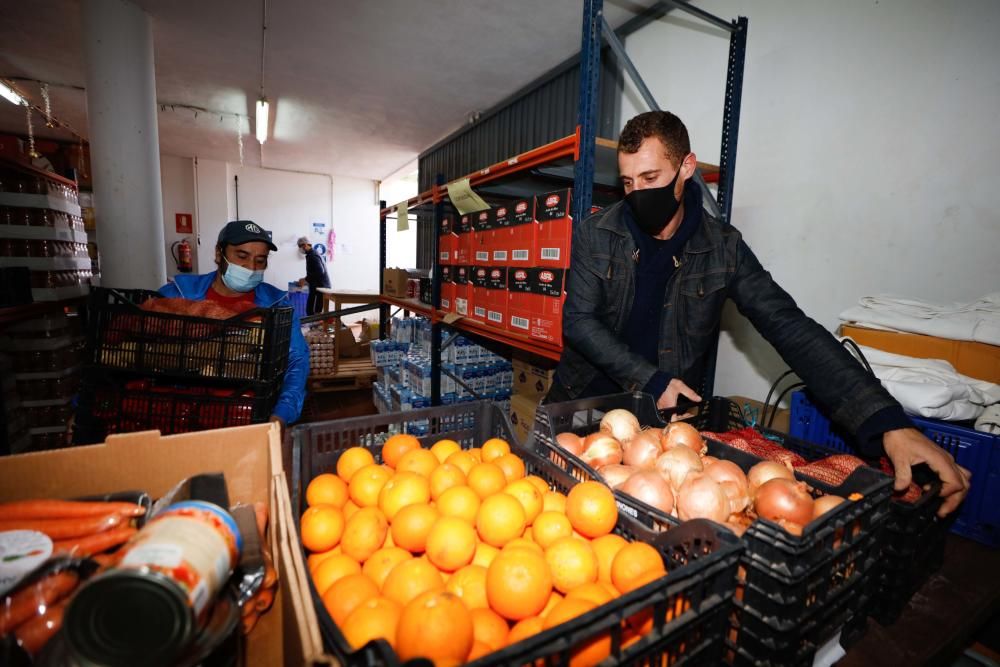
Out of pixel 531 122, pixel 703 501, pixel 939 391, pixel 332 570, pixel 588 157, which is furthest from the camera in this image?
pixel 531 122

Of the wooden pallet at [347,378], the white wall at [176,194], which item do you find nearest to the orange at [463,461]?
the wooden pallet at [347,378]

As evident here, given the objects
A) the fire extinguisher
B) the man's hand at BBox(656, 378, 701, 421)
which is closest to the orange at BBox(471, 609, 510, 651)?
the man's hand at BBox(656, 378, 701, 421)

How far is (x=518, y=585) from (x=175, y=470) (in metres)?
0.79

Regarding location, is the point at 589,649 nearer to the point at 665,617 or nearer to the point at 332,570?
the point at 665,617

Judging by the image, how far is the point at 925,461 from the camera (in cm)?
108

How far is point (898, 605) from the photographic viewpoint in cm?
93

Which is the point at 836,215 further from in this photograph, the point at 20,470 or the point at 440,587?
the point at 20,470

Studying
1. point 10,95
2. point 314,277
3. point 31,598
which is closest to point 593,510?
point 31,598

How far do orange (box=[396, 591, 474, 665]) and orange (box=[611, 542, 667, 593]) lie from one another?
0.28 metres

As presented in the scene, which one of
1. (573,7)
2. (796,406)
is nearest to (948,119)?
(796,406)

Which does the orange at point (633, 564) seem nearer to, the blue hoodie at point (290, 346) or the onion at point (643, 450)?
the onion at point (643, 450)

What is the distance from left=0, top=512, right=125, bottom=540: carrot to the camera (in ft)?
2.45

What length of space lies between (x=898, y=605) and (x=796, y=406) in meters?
0.82

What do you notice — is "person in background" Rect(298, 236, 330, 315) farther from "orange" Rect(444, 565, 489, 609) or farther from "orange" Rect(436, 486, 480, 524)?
"orange" Rect(444, 565, 489, 609)
